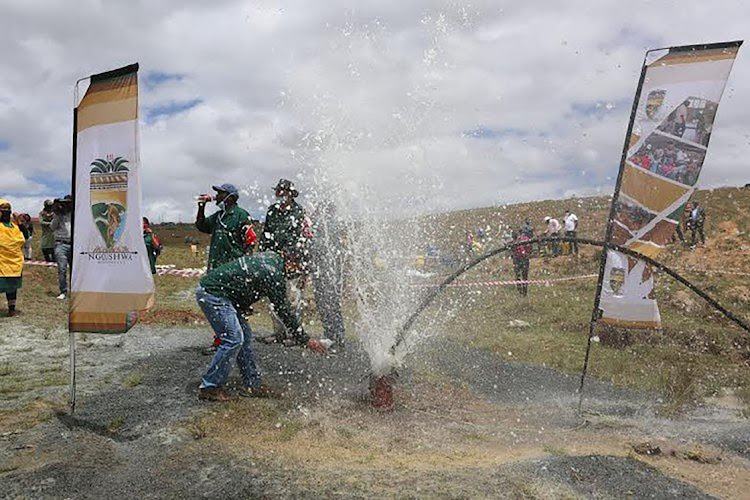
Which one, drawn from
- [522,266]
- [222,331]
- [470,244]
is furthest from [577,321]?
Result: [470,244]

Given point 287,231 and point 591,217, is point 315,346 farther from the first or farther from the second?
point 591,217

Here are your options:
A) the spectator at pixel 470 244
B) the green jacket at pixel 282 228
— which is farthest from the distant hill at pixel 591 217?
the green jacket at pixel 282 228

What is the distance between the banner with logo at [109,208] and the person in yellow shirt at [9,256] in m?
6.07

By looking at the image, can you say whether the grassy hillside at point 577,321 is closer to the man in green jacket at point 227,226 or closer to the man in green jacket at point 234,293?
the man in green jacket at point 227,226

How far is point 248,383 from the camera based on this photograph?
6469 mm

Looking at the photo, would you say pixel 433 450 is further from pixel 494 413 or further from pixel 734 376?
pixel 734 376

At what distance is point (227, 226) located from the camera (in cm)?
698

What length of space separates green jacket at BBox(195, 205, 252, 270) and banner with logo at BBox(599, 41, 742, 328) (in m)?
4.36

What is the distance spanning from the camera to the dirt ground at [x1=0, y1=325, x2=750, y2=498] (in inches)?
174

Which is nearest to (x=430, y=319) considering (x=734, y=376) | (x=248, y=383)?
(x=734, y=376)

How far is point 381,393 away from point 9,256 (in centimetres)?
812

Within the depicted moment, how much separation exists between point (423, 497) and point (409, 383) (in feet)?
10.9

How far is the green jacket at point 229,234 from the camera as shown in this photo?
699 centimetres

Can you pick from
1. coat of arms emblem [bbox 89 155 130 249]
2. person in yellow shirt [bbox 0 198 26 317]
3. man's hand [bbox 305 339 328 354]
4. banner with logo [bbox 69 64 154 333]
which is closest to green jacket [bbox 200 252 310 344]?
man's hand [bbox 305 339 328 354]
